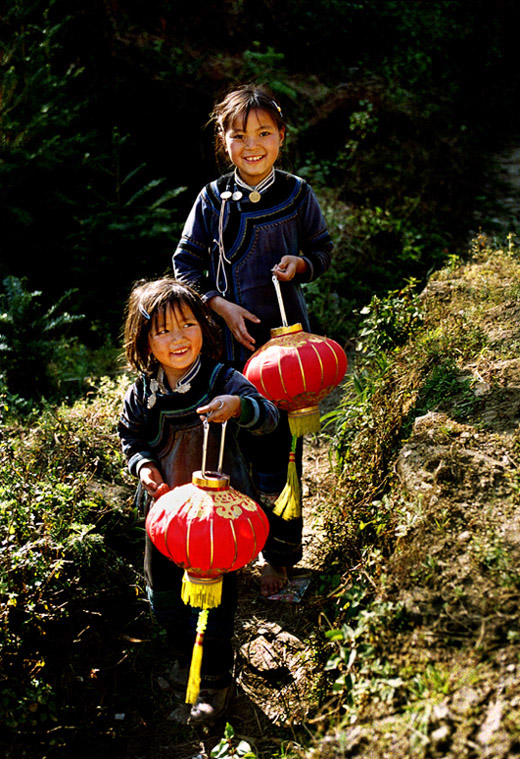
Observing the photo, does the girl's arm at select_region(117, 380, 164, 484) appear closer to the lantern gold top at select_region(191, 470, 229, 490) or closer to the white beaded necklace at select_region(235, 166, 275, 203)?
the lantern gold top at select_region(191, 470, 229, 490)

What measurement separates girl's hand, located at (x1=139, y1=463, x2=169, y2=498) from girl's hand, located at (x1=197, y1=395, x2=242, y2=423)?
0.94 ft

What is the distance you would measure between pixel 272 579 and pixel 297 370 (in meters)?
1.15

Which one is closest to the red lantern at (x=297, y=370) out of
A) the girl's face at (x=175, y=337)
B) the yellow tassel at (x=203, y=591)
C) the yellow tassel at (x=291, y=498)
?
the yellow tassel at (x=291, y=498)

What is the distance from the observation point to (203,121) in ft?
21.9

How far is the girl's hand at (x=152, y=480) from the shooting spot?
2.46 meters

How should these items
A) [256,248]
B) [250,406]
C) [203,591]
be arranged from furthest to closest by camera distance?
[256,248], [250,406], [203,591]

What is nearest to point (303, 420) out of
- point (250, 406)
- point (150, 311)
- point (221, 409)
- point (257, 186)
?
point (250, 406)

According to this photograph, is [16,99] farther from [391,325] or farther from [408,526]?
[408,526]

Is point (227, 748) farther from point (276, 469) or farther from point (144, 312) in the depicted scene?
point (144, 312)

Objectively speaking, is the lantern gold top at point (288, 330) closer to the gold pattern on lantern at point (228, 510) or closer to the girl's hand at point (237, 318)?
the girl's hand at point (237, 318)

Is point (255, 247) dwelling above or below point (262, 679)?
above

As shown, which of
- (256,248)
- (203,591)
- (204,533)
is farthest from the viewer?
(256,248)

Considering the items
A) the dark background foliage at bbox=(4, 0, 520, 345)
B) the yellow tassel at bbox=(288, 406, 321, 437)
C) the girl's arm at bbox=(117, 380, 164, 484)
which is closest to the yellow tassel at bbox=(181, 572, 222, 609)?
the girl's arm at bbox=(117, 380, 164, 484)

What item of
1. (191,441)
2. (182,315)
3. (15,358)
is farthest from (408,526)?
(15,358)
